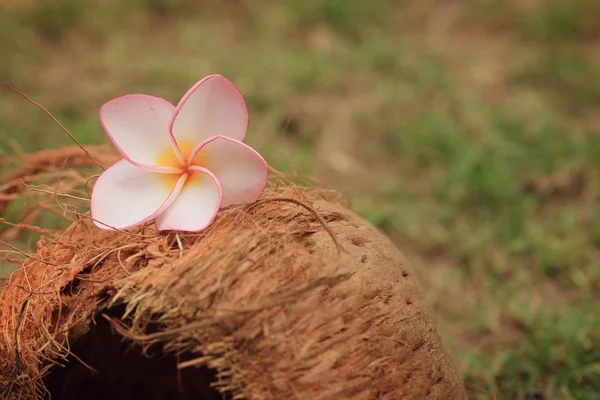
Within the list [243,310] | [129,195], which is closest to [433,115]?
[129,195]

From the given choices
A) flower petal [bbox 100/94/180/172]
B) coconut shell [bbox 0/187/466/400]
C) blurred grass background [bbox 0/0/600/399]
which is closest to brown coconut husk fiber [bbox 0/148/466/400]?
coconut shell [bbox 0/187/466/400]

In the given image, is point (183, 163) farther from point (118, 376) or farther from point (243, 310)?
point (118, 376)

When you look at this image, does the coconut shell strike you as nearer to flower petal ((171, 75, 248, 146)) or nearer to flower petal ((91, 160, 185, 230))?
flower petal ((91, 160, 185, 230))

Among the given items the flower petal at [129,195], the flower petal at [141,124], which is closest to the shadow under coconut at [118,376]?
the flower petal at [129,195]

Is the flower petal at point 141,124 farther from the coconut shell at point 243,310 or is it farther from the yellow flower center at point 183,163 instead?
the coconut shell at point 243,310

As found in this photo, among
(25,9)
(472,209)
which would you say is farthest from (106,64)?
(472,209)

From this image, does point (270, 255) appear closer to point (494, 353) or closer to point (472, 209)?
point (494, 353)
